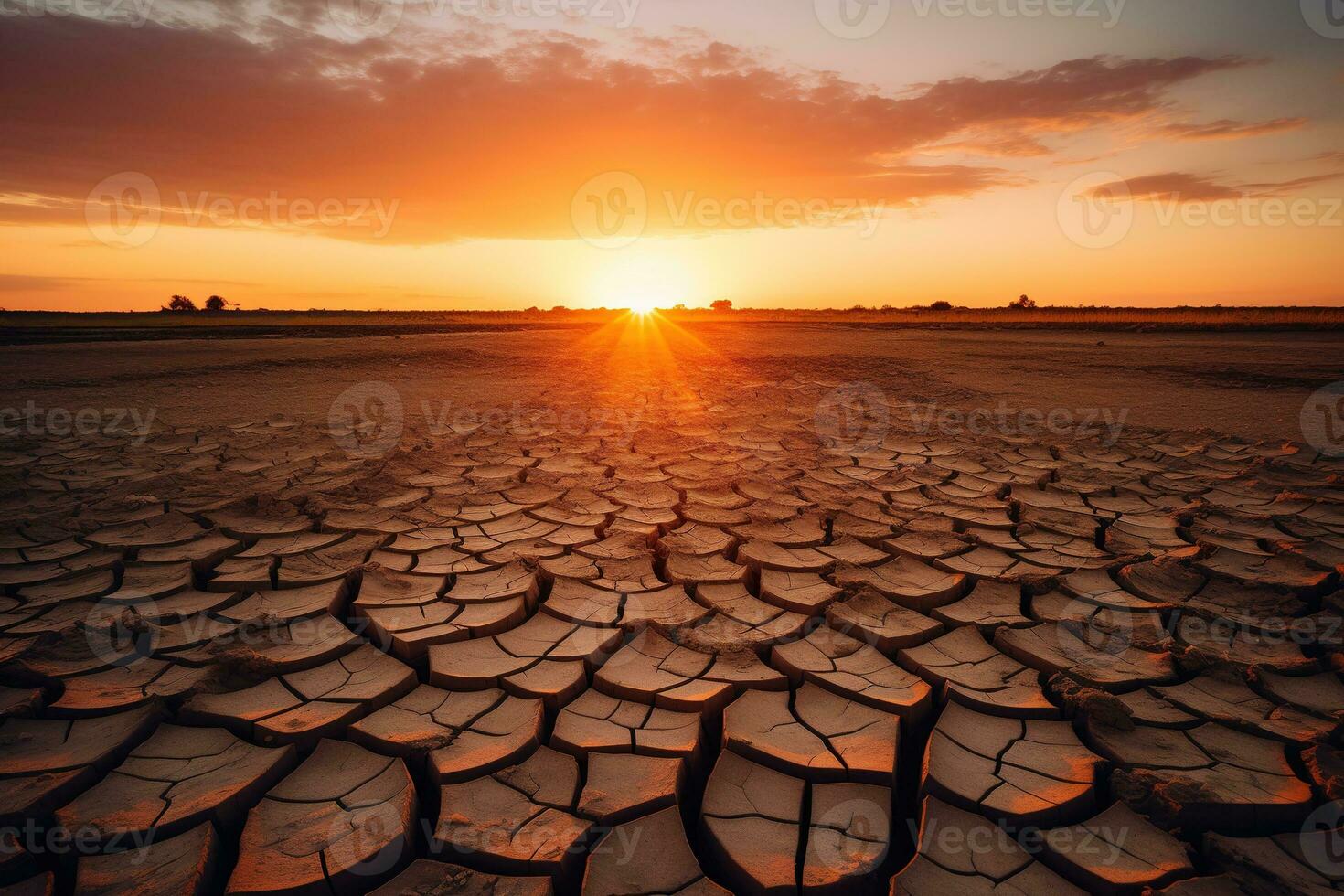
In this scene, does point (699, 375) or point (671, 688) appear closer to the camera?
point (671, 688)

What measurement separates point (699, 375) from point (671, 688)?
704cm

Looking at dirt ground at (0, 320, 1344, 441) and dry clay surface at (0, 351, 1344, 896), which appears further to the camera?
dirt ground at (0, 320, 1344, 441)

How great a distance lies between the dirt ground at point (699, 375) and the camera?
5840mm

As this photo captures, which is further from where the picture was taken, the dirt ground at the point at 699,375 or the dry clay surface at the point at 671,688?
the dirt ground at the point at 699,375

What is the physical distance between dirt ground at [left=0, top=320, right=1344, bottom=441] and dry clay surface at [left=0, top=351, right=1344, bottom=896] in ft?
8.47

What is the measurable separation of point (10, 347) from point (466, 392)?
888cm

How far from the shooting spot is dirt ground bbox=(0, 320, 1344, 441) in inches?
230

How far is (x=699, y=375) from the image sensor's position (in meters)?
8.61

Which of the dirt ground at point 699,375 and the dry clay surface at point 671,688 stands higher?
the dirt ground at point 699,375

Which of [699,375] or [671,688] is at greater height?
[699,375]

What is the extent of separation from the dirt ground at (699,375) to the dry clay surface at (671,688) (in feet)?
8.47

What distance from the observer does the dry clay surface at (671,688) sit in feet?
4.23

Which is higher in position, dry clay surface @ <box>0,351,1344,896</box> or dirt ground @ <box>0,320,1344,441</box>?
dirt ground @ <box>0,320,1344,441</box>

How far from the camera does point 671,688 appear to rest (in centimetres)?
181
